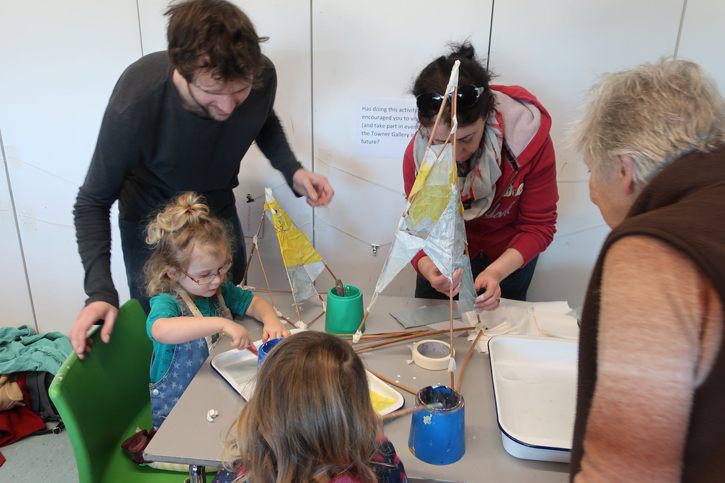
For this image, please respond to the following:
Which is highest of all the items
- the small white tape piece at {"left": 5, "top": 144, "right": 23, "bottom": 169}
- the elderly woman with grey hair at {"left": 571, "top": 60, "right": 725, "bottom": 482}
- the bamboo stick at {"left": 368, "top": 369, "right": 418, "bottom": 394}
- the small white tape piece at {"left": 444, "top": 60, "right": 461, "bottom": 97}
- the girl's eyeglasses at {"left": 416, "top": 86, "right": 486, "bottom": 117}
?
the small white tape piece at {"left": 444, "top": 60, "right": 461, "bottom": 97}

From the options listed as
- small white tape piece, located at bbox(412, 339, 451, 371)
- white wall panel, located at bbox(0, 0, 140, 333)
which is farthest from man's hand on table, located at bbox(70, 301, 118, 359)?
white wall panel, located at bbox(0, 0, 140, 333)

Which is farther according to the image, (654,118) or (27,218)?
(27,218)

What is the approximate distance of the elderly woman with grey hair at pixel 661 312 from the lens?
0.53 meters

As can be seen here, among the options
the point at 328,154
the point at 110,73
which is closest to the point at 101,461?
the point at 328,154

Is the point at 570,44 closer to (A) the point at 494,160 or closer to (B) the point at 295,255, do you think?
(A) the point at 494,160

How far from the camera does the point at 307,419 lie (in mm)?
735

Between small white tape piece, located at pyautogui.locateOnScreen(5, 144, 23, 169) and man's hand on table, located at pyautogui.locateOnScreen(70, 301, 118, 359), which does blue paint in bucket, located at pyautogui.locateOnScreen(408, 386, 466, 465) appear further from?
small white tape piece, located at pyautogui.locateOnScreen(5, 144, 23, 169)

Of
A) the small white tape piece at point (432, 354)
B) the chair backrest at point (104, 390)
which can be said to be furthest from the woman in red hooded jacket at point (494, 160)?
the chair backrest at point (104, 390)

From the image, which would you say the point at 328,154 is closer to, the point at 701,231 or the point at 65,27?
the point at 65,27

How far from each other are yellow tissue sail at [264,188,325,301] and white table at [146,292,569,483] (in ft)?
0.95

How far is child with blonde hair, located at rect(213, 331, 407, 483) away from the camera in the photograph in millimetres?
739

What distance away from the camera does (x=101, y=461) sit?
114 cm

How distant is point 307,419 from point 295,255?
755 mm

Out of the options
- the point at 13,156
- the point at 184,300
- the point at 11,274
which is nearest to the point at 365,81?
the point at 184,300
